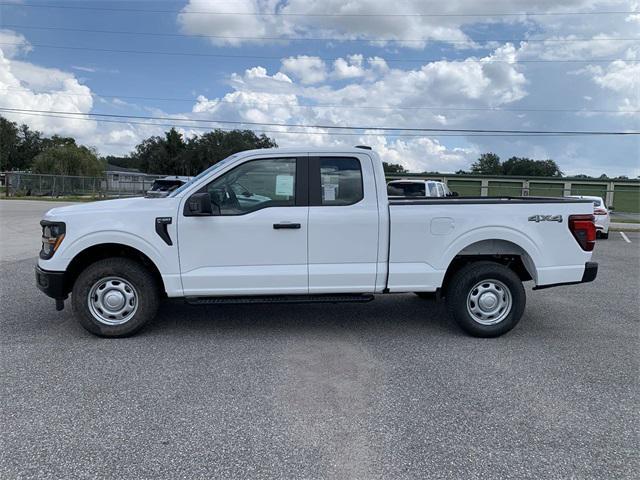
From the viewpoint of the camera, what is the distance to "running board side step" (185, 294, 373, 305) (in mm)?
4973

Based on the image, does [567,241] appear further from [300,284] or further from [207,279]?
[207,279]

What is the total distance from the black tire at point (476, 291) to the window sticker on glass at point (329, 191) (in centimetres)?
158

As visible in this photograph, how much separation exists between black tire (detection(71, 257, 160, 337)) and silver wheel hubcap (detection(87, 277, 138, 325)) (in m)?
0.01

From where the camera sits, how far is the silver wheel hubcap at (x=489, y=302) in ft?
17.1

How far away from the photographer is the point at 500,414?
11.6ft

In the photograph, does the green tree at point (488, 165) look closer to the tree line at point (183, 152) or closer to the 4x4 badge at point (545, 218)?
the tree line at point (183, 152)

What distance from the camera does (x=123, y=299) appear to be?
4973mm

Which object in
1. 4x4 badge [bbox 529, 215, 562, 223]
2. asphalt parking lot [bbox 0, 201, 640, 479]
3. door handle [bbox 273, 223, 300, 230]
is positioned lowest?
asphalt parking lot [bbox 0, 201, 640, 479]

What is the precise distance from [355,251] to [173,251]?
72.0 inches

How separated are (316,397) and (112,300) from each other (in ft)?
8.05

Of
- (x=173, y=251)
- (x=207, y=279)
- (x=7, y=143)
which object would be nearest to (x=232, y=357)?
(x=207, y=279)

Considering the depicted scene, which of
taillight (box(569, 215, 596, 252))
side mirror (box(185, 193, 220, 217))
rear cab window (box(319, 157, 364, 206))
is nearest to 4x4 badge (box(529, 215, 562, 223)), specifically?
taillight (box(569, 215, 596, 252))

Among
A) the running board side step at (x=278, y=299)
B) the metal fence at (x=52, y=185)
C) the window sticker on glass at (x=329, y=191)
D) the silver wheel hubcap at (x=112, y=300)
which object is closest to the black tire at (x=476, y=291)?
the running board side step at (x=278, y=299)

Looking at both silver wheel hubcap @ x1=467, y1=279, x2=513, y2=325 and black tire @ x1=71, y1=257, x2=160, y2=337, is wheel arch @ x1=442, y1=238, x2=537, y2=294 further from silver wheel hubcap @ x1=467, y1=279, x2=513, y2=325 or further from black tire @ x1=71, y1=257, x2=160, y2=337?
black tire @ x1=71, y1=257, x2=160, y2=337
